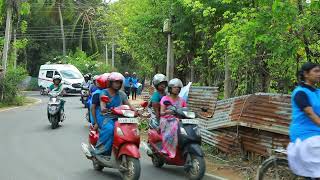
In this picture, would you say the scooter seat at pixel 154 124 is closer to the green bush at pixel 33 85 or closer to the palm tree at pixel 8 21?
the palm tree at pixel 8 21

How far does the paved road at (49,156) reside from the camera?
27.7 feet

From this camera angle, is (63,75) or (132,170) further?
(63,75)

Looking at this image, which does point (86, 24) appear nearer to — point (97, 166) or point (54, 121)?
point (54, 121)

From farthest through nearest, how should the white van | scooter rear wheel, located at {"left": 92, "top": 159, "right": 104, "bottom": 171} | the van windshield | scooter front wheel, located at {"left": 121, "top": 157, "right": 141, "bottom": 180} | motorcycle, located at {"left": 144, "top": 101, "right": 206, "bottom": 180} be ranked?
the van windshield < the white van < scooter rear wheel, located at {"left": 92, "top": 159, "right": 104, "bottom": 171} < motorcycle, located at {"left": 144, "top": 101, "right": 206, "bottom": 180} < scooter front wheel, located at {"left": 121, "top": 157, "right": 141, "bottom": 180}

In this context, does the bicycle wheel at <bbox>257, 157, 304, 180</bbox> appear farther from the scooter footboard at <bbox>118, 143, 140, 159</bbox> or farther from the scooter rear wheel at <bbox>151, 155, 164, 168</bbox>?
the scooter rear wheel at <bbox>151, 155, 164, 168</bbox>

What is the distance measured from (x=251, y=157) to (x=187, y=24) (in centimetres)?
741

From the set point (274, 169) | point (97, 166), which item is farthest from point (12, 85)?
point (274, 169)

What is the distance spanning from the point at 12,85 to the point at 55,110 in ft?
33.6

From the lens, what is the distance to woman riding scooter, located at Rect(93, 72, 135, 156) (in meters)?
7.96

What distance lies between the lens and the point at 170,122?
27.0ft

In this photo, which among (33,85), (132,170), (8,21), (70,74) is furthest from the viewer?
(33,85)

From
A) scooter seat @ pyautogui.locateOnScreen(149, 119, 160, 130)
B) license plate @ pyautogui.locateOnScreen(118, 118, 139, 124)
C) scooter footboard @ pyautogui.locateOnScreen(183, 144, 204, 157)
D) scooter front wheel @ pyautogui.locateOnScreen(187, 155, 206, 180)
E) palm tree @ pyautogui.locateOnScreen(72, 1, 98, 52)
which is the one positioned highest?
palm tree @ pyautogui.locateOnScreen(72, 1, 98, 52)

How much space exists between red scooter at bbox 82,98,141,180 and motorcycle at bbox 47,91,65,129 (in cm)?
748

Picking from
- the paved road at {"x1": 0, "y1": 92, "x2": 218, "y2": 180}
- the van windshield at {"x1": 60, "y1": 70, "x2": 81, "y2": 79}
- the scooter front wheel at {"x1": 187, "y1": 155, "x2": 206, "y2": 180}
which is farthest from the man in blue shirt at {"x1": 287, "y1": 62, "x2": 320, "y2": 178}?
the van windshield at {"x1": 60, "y1": 70, "x2": 81, "y2": 79}
